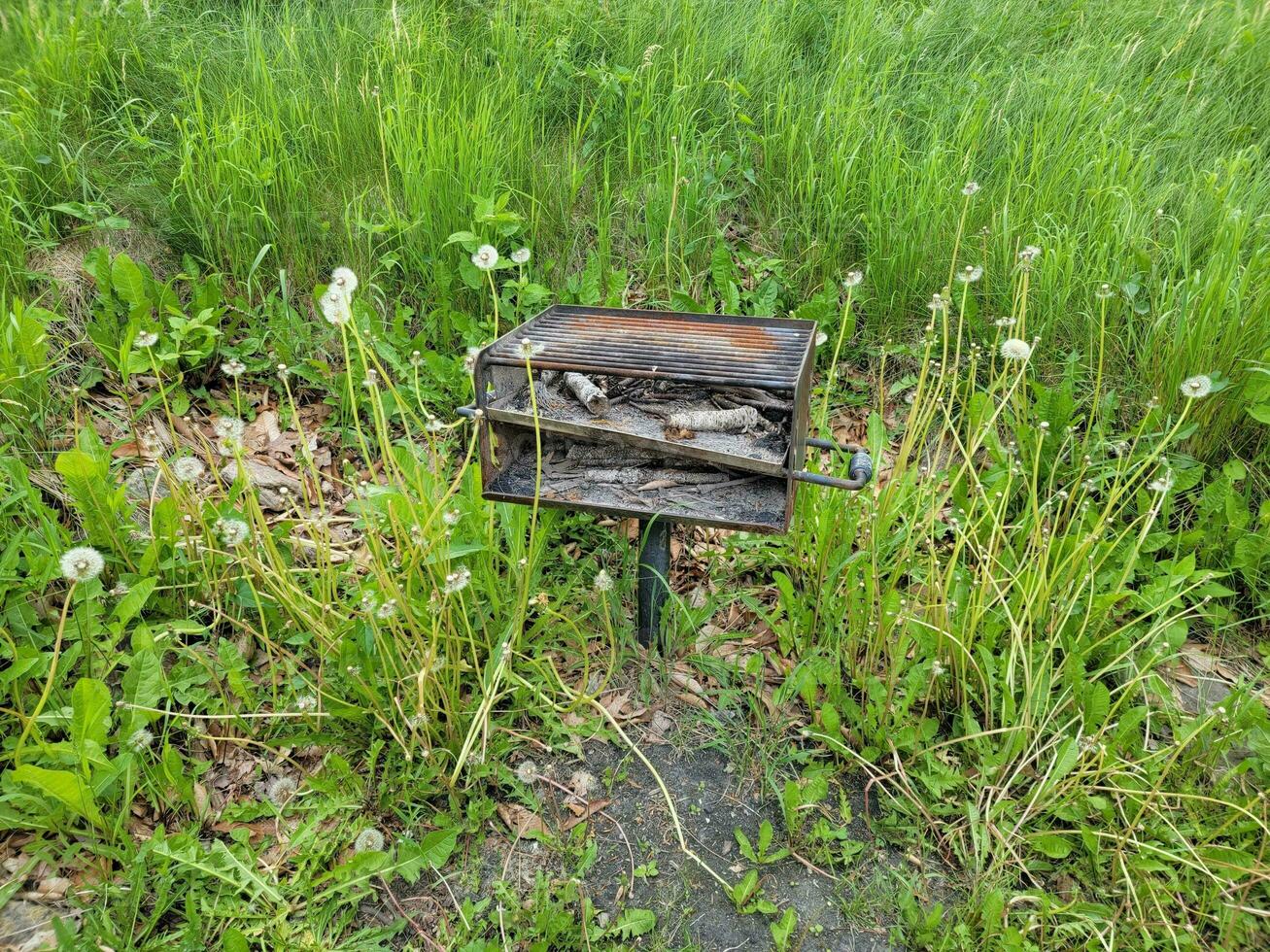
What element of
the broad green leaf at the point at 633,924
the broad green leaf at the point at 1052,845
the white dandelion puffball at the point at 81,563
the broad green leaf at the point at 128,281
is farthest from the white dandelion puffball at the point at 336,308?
the broad green leaf at the point at 1052,845

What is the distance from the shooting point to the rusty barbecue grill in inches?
78.8

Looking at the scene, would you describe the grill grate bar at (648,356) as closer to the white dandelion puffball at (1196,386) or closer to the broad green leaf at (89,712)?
the white dandelion puffball at (1196,386)

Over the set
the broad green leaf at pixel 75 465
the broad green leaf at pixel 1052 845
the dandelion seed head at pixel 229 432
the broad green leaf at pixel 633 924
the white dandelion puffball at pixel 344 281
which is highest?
the white dandelion puffball at pixel 344 281

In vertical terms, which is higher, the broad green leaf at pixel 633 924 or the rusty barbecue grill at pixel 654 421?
the rusty barbecue grill at pixel 654 421

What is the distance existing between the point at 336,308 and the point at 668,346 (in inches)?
34.4

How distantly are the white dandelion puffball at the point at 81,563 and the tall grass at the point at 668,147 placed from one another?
1693mm

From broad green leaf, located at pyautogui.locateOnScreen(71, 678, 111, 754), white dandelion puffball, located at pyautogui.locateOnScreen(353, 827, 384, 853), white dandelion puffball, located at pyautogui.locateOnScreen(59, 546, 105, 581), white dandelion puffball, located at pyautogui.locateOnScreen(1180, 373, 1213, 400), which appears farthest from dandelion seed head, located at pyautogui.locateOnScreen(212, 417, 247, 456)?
white dandelion puffball, located at pyautogui.locateOnScreen(1180, 373, 1213, 400)

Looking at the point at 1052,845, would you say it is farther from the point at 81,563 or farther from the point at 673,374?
the point at 81,563

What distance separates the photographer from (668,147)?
12.6 ft

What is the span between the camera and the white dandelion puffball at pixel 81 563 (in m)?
1.79

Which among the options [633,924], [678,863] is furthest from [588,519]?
[633,924]

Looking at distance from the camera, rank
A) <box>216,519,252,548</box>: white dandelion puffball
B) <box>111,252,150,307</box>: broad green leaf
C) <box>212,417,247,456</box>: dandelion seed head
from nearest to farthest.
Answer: <box>216,519,252,548</box>: white dandelion puffball
<box>212,417,247,456</box>: dandelion seed head
<box>111,252,150,307</box>: broad green leaf

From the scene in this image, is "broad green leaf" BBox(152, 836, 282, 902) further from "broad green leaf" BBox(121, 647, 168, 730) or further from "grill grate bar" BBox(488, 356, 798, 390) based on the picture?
"grill grate bar" BBox(488, 356, 798, 390)

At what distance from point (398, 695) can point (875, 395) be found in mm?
2237
